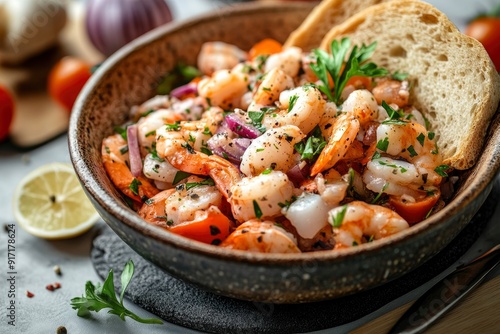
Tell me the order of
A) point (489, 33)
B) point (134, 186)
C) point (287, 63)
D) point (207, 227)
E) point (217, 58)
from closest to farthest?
point (207, 227), point (134, 186), point (287, 63), point (217, 58), point (489, 33)

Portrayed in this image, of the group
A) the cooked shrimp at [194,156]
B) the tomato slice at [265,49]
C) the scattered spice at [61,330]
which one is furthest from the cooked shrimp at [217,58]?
the scattered spice at [61,330]

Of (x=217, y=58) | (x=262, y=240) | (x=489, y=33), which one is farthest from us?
(x=489, y=33)

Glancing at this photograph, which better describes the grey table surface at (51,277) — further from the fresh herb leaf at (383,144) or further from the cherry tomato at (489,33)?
the cherry tomato at (489,33)

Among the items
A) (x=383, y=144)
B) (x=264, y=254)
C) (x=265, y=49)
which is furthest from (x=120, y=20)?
(x=264, y=254)

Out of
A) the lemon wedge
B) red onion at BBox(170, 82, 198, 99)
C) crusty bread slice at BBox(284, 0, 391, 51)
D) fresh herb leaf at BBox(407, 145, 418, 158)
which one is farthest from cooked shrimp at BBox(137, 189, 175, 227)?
crusty bread slice at BBox(284, 0, 391, 51)

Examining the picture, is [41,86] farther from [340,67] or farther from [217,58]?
[340,67]

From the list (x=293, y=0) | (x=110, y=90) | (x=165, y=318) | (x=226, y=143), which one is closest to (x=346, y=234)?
(x=226, y=143)

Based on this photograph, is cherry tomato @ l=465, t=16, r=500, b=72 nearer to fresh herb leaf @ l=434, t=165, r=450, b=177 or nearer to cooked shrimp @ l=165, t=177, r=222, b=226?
fresh herb leaf @ l=434, t=165, r=450, b=177

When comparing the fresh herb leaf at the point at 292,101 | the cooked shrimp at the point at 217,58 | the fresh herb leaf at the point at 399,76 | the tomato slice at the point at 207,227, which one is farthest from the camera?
the cooked shrimp at the point at 217,58
